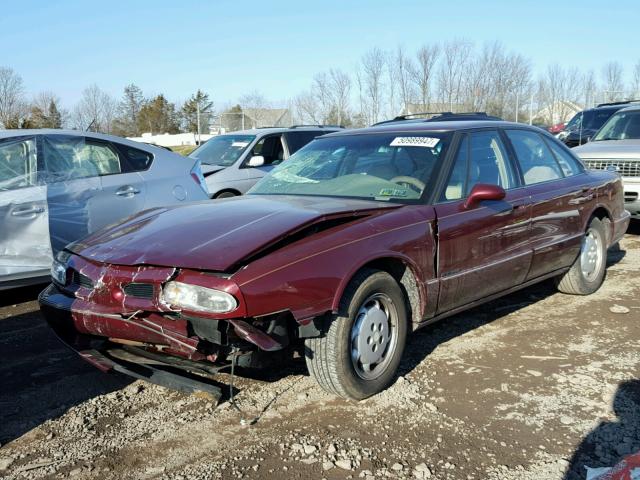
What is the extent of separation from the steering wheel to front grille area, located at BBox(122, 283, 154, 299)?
1922 mm

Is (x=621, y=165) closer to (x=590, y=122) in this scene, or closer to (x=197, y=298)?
(x=197, y=298)

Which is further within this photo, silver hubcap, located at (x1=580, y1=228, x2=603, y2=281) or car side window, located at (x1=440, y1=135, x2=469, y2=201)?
silver hubcap, located at (x1=580, y1=228, x2=603, y2=281)

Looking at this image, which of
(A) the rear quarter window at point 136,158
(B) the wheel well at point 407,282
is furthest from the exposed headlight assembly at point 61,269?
(A) the rear quarter window at point 136,158

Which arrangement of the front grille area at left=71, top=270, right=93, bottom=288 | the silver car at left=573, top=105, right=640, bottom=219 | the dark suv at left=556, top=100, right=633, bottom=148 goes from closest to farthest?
1. the front grille area at left=71, top=270, right=93, bottom=288
2. the silver car at left=573, top=105, right=640, bottom=219
3. the dark suv at left=556, top=100, right=633, bottom=148

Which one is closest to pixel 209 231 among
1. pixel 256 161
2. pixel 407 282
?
pixel 407 282

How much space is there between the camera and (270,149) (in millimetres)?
10500

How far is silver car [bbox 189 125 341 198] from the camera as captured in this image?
9570 mm

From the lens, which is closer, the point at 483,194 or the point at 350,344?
the point at 350,344

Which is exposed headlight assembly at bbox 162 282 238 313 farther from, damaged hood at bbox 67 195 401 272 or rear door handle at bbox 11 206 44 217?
rear door handle at bbox 11 206 44 217

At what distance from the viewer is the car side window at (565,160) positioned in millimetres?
5578

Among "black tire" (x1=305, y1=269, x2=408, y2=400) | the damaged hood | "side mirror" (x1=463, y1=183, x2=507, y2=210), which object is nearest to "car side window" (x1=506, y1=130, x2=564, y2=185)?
"side mirror" (x1=463, y1=183, x2=507, y2=210)

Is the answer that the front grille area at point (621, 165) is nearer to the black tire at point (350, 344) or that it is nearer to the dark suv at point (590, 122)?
the black tire at point (350, 344)

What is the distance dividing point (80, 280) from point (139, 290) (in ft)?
1.84

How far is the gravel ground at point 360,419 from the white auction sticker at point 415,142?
1464 millimetres
